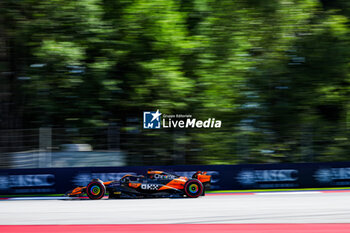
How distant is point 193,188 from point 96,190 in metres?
2.84

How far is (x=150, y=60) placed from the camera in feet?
54.8

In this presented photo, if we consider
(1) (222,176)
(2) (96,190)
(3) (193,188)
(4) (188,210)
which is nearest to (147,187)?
(3) (193,188)

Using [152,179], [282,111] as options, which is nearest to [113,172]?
[152,179]

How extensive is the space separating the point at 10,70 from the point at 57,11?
315cm

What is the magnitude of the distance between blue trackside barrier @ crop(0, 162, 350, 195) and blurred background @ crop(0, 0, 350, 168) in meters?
0.33

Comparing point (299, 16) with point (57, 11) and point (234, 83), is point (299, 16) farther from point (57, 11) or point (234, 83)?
point (57, 11)

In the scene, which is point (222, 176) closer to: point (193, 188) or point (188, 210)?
point (193, 188)

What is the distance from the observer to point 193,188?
12.5 m

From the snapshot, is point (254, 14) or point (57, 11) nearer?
point (57, 11)

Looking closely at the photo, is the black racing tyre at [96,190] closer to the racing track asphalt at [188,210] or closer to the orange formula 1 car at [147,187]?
the orange formula 1 car at [147,187]

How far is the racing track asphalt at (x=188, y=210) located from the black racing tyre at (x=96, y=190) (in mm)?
271

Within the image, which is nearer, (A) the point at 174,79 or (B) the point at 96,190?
(B) the point at 96,190

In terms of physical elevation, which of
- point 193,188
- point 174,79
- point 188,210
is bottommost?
point 188,210

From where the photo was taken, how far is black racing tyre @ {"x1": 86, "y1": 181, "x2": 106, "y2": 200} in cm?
1237
